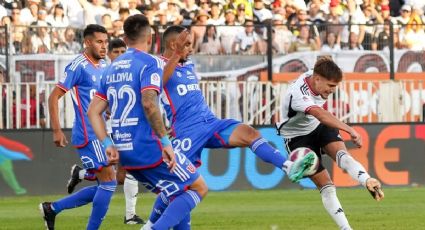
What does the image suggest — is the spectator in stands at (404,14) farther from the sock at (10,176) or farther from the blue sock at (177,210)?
the blue sock at (177,210)

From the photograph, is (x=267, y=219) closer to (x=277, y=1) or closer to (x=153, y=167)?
(x=153, y=167)

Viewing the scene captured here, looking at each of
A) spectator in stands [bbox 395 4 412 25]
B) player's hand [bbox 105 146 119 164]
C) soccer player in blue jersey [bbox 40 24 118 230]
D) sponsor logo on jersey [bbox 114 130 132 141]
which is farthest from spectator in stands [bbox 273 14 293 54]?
player's hand [bbox 105 146 119 164]

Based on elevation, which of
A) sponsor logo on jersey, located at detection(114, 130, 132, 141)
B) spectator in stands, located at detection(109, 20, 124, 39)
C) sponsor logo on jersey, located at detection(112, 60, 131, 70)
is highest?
spectator in stands, located at detection(109, 20, 124, 39)

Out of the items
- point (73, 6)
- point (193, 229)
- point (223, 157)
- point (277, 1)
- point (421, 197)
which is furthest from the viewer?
point (277, 1)

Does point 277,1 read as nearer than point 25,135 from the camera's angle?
No

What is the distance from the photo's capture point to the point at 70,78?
47.6 feet

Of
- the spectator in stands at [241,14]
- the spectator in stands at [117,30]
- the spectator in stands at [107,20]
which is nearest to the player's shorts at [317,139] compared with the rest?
the spectator in stands at [117,30]

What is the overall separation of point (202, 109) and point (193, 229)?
9.62 ft

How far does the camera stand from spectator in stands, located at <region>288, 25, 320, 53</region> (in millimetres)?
23453

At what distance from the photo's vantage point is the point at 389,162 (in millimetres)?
23359

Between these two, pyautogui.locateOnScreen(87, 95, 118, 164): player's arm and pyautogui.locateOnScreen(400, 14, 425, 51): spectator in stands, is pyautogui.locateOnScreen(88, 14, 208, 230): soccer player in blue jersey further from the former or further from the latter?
pyautogui.locateOnScreen(400, 14, 425, 51): spectator in stands

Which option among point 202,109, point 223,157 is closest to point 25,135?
point 223,157

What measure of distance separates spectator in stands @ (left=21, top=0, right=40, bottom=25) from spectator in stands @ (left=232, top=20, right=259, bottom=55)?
3.76m

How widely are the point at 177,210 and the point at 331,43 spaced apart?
13170mm
